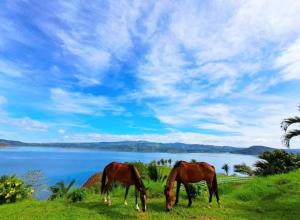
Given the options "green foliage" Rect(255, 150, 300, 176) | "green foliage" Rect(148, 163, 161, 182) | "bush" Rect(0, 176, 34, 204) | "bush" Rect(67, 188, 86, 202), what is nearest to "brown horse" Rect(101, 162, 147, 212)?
"bush" Rect(67, 188, 86, 202)

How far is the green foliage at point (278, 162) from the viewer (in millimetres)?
25555

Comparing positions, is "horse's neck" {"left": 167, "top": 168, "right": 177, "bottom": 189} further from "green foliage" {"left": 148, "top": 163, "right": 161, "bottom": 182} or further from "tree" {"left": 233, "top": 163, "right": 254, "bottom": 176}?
"tree" {"left": 233, "top": 163, "right": 254, "bottom": 176}

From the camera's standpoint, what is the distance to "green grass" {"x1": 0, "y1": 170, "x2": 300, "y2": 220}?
1058cm

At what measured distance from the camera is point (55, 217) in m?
10.1

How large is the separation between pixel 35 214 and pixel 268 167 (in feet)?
76.7

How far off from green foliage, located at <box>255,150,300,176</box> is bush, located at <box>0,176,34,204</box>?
22.4 meters

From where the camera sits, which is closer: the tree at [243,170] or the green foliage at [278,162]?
the green foliage at [278,162]

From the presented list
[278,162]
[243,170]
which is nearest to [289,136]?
[278,162]

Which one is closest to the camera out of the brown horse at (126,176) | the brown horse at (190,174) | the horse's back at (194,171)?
the brown horse at (126,176)

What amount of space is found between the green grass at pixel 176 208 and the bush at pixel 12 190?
76 centimetres

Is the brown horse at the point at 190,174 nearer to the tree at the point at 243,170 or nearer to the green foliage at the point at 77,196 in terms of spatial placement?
the green foliage at the point at 77,196

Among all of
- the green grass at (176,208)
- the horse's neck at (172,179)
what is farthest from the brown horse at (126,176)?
the horse's neck at (172,179)

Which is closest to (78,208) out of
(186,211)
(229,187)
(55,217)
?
(55,217)

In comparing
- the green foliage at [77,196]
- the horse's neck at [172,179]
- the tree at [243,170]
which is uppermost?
the horse's neck at [172,179]
